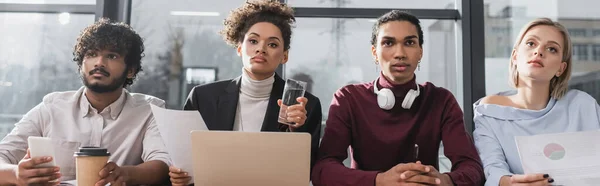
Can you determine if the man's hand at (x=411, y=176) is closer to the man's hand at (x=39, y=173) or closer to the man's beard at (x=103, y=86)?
the man's hand at (x=39, y=173)

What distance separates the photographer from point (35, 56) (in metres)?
3.04

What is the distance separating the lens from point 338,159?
1.69 m

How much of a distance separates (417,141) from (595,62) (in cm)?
200

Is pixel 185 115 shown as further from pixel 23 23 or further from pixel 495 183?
pixel 23 23

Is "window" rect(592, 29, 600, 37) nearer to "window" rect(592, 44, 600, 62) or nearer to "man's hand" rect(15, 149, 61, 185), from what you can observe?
"window" rect(592, 44, 600, 62)

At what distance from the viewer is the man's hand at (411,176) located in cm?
139

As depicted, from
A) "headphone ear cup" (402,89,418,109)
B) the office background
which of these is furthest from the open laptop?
the office background

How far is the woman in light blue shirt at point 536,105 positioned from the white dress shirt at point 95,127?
1.22m

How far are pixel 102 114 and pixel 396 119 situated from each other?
117 cm

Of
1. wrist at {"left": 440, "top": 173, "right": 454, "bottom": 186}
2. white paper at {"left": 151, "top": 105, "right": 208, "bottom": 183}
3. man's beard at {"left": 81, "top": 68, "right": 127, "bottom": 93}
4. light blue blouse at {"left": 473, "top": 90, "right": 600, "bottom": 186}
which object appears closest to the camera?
white paper at {"left": 151, "top": 105, "right": 208, "bottom": 183}

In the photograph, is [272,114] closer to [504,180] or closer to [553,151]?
[504,180]

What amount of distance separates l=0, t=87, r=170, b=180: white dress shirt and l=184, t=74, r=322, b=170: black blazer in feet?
0.67

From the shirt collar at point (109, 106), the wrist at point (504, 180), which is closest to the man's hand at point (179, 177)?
the shirt collar at point (109, 106)

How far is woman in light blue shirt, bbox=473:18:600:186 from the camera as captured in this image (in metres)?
1.70
